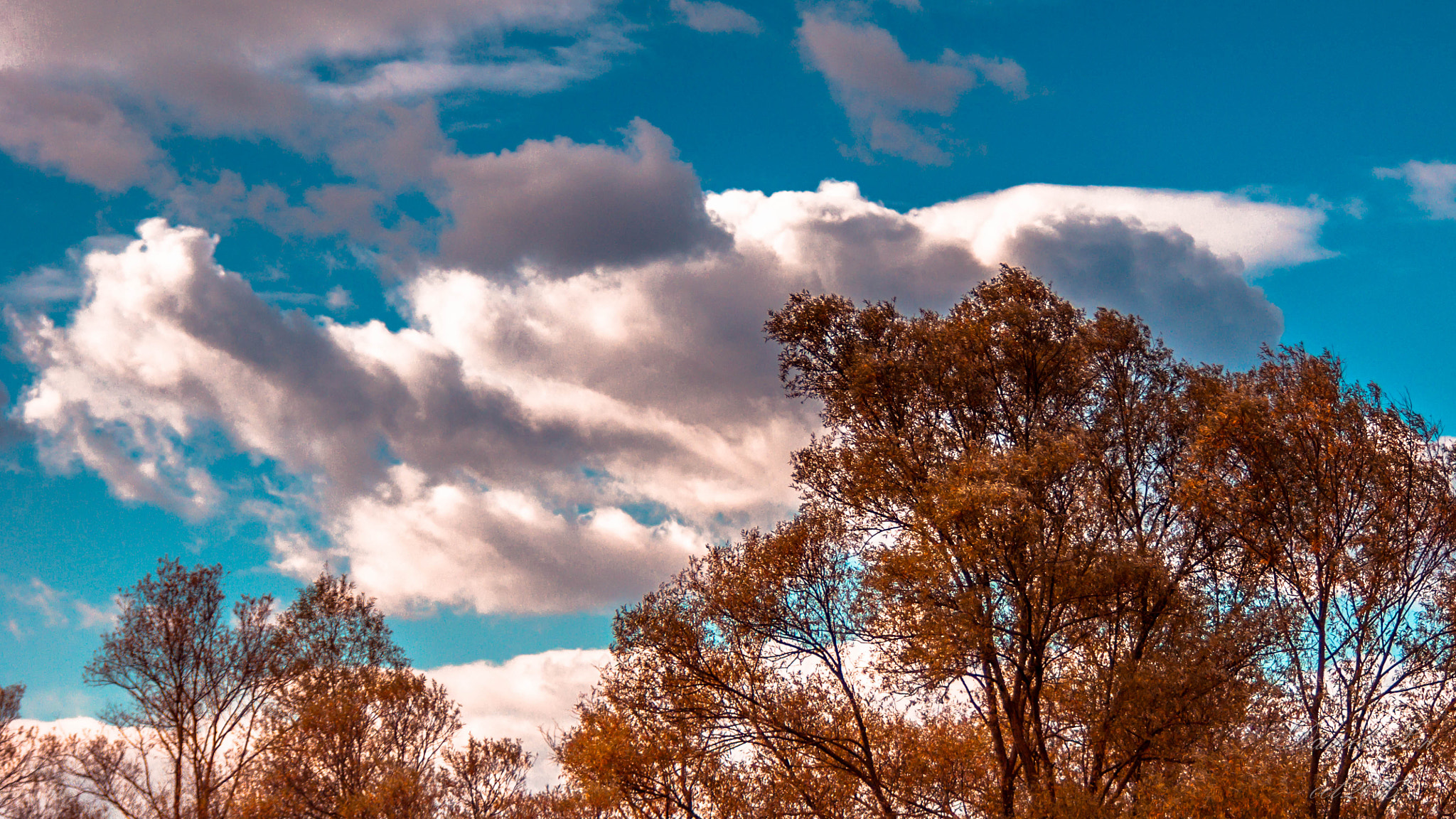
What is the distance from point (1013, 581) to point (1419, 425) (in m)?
9.22

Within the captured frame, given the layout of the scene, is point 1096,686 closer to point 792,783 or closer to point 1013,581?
point 1013,581

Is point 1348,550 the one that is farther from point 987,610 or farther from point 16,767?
point 16,767

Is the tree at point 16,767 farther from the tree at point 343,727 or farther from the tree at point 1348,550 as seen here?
the tree at point 1348,550

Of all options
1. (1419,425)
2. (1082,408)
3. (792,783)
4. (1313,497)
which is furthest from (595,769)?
(1419,425)

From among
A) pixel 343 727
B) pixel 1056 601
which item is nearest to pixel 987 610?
pixel 1056 601

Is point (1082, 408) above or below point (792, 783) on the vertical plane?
above

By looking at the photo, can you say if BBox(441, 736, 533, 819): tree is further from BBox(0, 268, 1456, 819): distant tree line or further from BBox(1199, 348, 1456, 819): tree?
BBox(1199, 348, 1456, 819): tree

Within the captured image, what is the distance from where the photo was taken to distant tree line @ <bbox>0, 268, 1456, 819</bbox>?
18.8 metres

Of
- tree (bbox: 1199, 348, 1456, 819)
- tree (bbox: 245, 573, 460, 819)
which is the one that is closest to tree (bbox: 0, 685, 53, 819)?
tree (bbox: 245, 573, 460, 819)

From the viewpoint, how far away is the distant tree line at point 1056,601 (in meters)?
18.8

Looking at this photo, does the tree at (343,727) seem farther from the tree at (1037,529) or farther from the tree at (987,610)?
the tree at (1037,529)

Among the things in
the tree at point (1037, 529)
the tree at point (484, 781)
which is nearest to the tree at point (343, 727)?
the tree at point (484, 781)

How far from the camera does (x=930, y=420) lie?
23141 mm

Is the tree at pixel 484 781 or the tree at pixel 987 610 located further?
the tree at pixel 484 781
